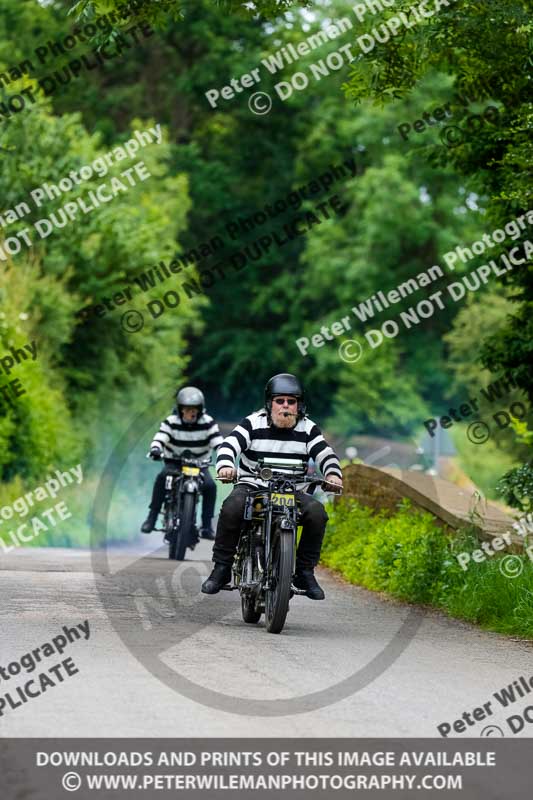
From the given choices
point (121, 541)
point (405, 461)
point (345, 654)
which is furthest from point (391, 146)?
point (345, 654)

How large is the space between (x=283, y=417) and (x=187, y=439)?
654 centimetres

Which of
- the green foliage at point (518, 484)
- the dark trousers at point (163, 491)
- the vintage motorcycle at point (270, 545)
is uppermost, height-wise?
the dark trousers at point (163, 491)

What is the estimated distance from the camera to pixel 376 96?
49.4 ft

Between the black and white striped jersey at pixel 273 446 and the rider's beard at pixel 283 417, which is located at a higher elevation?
the rider's beard at pixel 283 417

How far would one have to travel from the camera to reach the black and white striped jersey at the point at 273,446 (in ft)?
39.2

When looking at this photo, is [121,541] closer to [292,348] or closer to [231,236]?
[231,236]

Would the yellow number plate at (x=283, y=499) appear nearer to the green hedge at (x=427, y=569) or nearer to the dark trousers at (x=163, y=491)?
the green hedge at (x=427, y=569)

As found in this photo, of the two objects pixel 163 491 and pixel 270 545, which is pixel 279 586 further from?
pixel 163 491

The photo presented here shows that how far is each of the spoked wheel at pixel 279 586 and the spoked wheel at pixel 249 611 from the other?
0.47 meters

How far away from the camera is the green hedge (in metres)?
13.0

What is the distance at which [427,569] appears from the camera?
14.7m

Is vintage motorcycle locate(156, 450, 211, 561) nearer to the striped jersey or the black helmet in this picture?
the striped jersey

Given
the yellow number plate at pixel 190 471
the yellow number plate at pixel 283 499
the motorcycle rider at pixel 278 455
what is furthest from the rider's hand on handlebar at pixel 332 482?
the yellow number plate at pixel 190 471
